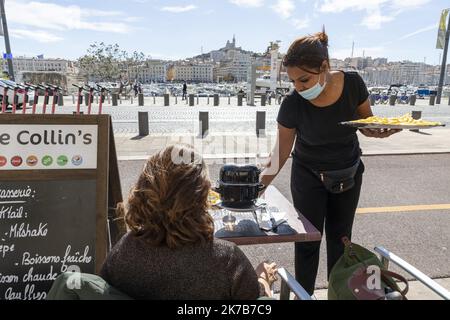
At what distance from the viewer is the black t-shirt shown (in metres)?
2.46

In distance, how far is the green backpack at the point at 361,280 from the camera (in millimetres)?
1419

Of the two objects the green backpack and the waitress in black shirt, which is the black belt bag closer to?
the waitress in black shirt

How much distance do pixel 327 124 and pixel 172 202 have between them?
4.83 ft

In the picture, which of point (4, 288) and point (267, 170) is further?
point (267, 170)

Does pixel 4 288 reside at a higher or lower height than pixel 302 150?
lower

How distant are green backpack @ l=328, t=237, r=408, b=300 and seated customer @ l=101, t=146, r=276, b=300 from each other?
15.9 inches

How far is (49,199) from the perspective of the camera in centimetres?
219

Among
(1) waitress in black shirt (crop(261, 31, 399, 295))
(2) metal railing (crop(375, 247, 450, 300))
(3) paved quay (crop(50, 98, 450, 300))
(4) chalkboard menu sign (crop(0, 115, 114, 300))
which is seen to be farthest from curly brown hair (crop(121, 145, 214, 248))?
(1) waitress in black shirt (crop(261, 31, 399, 295))

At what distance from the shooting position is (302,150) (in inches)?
102

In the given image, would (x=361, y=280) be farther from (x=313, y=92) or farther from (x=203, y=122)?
(x=203, y=122)
